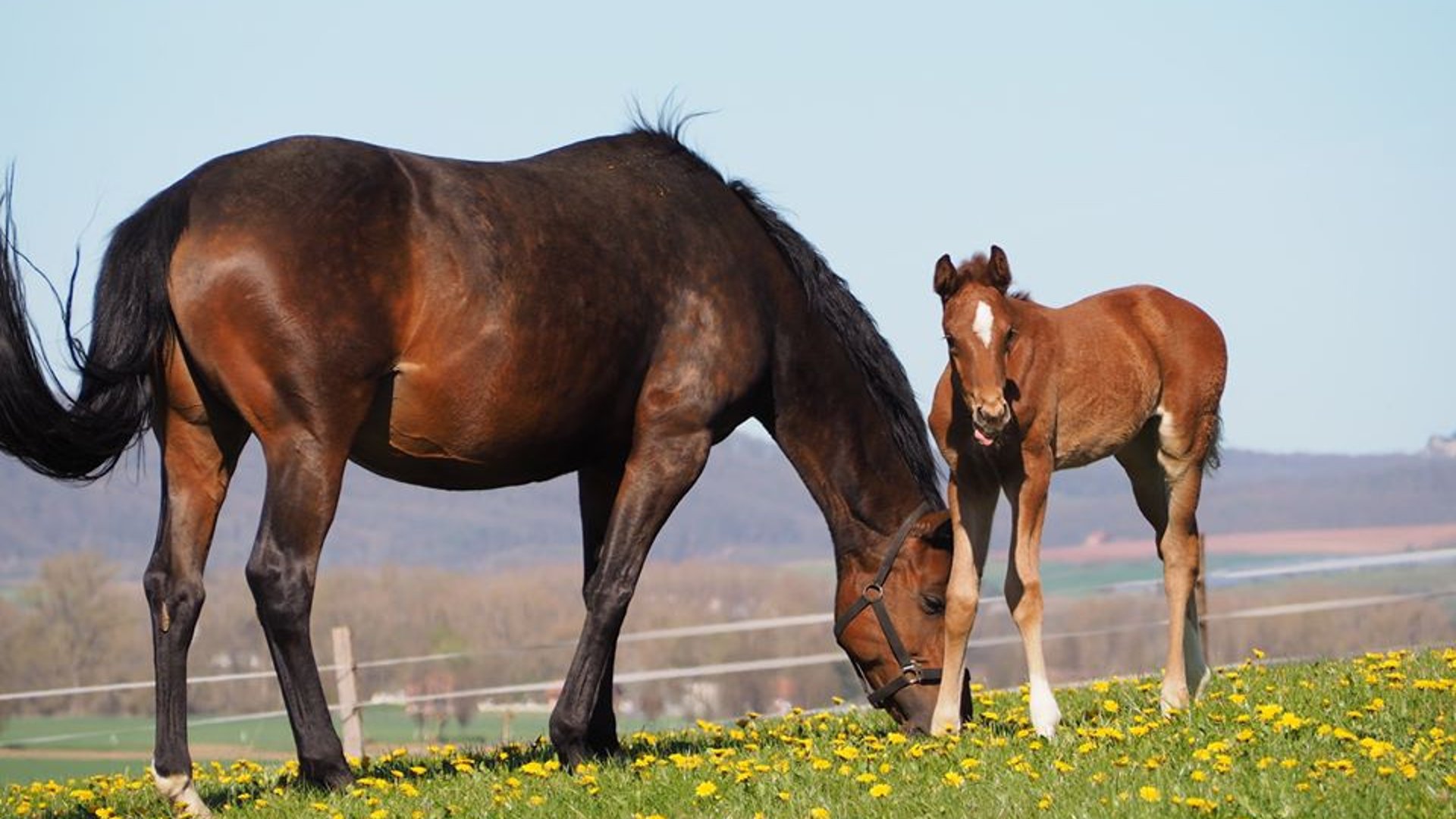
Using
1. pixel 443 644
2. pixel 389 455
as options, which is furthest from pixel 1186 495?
pixel 443 644

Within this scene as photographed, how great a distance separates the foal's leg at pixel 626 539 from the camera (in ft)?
28.0

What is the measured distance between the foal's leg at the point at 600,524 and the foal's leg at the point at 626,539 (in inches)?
21.5

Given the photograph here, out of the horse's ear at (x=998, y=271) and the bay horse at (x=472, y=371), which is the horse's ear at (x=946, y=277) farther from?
the bay horse at (x=472, y=371)

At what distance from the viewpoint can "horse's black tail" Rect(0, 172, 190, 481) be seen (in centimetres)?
768

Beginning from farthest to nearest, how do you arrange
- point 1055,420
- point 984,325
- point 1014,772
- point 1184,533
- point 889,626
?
point 889,626 → point 1184,533 → point 1055,420 → point 984,325 → point 1014,772

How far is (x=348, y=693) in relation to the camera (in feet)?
49.3

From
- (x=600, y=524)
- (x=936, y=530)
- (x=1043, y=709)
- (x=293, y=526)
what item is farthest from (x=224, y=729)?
(x=1043, y=709)

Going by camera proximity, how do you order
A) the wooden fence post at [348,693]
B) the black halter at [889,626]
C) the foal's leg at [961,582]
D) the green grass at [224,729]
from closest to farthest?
the foal's leg at [961,582] < the black halter at [889,626] < the wooden fence post at [348,693] < the green grass at [224,729]

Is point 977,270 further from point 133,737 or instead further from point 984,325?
point 133,737

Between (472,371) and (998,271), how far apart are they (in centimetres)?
237

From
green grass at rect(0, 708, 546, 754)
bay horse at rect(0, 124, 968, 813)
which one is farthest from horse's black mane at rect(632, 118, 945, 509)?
green grass at rect(0, 708, 546, 754)

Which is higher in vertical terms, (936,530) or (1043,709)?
(936,530)

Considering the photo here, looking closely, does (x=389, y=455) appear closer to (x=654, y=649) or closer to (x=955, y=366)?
(x=955, y=366)

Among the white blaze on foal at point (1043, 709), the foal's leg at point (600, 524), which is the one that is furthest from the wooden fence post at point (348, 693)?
the white blaze on foal at point (1043, 709)
